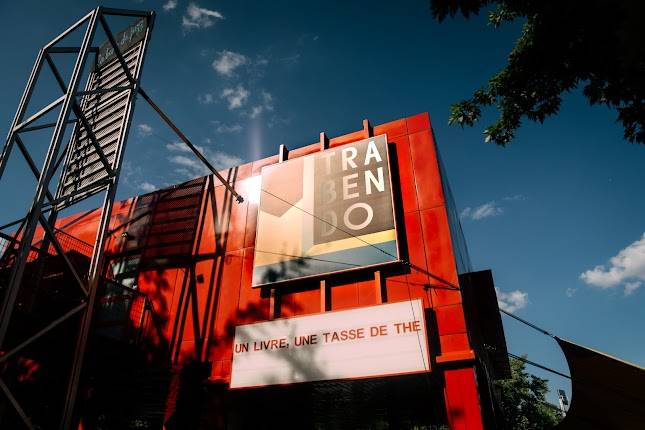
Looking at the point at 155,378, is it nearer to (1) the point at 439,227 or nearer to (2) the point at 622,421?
(1) the point at 439,227

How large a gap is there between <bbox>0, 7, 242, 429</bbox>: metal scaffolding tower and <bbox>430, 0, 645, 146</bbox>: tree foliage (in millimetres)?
8447

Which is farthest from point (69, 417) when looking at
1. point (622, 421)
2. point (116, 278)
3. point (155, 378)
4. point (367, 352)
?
point (622, 421)

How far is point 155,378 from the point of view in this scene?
10953 millimetres

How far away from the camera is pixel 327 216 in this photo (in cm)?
1162

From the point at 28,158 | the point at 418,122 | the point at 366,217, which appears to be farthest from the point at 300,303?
the point at 28,158

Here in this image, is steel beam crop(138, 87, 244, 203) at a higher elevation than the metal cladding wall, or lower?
higher

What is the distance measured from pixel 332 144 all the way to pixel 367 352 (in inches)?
276

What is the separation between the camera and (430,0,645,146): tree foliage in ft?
23.9

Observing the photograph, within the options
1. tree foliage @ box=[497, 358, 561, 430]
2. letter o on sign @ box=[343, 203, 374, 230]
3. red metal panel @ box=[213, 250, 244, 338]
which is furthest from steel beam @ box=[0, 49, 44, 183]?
tree foliage @ box=[497, 358, 561, 430]

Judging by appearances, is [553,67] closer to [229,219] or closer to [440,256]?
[440,256]

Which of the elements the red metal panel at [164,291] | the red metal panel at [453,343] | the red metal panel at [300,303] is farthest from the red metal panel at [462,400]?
the red metal panel at [164,291]

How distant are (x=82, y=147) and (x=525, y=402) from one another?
146ft

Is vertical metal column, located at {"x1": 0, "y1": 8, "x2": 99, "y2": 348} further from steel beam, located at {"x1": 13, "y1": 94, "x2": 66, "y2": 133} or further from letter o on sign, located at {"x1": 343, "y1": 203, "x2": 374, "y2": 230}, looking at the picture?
letter o on sign, located at {"x1": 343, "y1": 203, "x2": 374, "y2": 230}

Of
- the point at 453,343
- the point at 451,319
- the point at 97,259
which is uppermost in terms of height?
the point at 97,259
